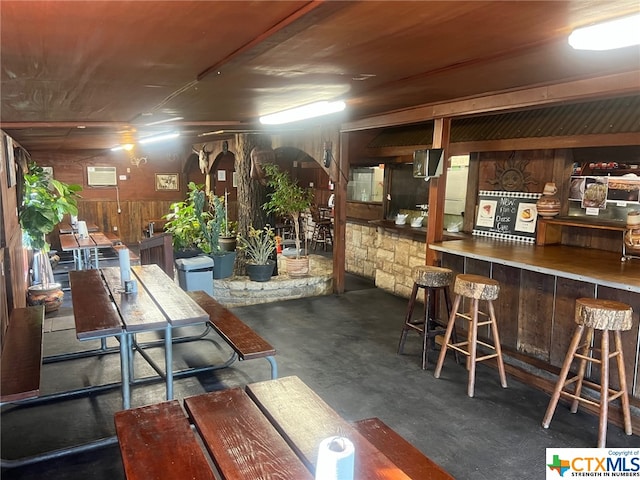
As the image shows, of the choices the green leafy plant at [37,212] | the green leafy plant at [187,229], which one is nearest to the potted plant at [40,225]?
the green leafy plant at [37,212]

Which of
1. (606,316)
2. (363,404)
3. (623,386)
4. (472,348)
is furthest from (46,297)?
(623,386)

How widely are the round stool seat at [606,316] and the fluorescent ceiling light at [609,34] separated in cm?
161

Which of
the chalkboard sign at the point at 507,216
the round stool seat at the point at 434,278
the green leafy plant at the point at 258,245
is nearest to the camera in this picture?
the round stool seat at the point at 434,278

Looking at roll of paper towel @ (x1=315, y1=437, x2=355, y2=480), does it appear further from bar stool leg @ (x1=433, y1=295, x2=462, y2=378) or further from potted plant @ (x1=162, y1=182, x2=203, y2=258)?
potted plant @ (x1=162, y1=182, x2=203, y2=258)

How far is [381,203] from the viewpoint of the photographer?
7.33 m

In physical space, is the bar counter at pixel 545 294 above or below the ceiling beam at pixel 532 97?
below

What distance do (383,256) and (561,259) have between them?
3.21m

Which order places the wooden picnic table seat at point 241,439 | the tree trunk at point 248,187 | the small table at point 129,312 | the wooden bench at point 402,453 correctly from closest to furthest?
the wooden picnic table seat at point 241,439
the wooden bench at point 402,453
the small table at point 129,312
the tree trunk at point 248,187

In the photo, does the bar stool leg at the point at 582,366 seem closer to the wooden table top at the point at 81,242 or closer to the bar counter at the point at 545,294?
the bar counter at the point at 545,294

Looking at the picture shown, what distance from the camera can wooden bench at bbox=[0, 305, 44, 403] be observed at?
228cm

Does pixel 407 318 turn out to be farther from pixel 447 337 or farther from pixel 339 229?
pixel 339 229

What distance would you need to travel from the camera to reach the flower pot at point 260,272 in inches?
228

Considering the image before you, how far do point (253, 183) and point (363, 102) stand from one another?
10.1ft

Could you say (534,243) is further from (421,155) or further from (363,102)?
(363,102)
